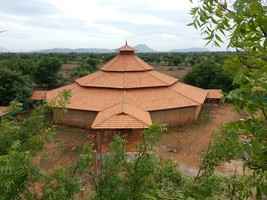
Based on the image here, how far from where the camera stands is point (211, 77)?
33250 millimetres

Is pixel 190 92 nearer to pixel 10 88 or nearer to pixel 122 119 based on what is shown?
pixel 122 119

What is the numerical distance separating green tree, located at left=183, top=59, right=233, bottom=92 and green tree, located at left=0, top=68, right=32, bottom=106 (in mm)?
23877

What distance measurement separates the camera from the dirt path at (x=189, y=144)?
15.5 metres

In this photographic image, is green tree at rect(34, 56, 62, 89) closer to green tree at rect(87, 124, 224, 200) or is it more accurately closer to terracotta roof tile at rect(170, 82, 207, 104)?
terracotta roof tile at rect(170, 82, 207, 104)

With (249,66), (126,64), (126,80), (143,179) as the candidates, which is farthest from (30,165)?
(126,64)

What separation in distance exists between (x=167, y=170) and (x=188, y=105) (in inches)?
662

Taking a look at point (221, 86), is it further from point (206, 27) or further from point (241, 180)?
point (206, 27)

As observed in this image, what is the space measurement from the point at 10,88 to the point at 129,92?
542 inches

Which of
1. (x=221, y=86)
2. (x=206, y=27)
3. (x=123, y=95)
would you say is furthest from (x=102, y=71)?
(x=206, y=27)

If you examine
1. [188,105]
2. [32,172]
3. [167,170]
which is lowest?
[188,105]

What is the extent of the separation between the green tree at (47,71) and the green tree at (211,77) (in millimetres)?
22672

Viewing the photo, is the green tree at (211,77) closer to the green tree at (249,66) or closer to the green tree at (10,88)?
the green tree at (10,88)

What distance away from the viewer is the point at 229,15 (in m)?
2.08

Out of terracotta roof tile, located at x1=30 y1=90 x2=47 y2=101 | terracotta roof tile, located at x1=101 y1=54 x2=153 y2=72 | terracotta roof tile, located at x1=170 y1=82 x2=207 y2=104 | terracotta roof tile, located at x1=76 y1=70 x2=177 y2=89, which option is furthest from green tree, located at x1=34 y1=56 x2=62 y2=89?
terracotta roof tile, located at x1=170 y1=82 x2=207 y2=104
